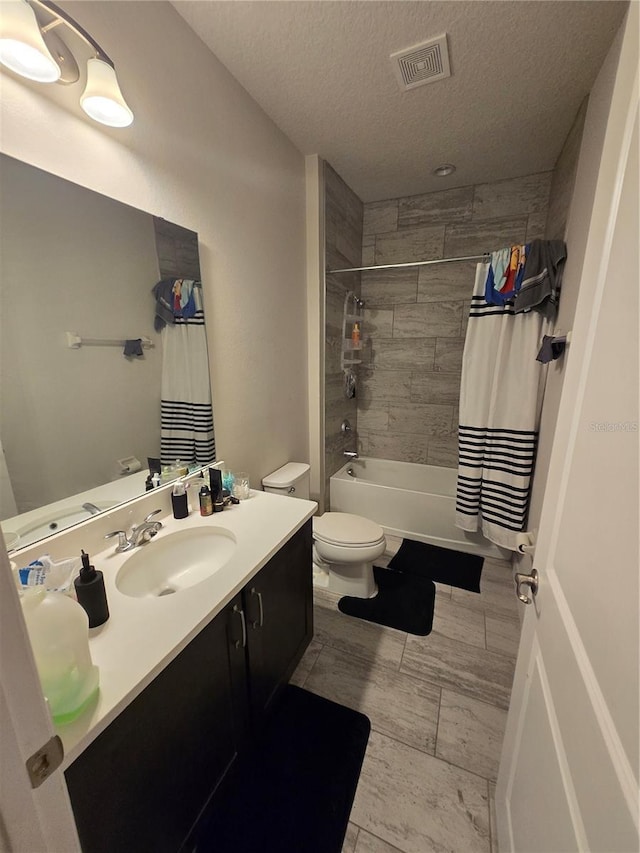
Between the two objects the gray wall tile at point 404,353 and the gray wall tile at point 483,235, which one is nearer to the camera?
the gray wall tile at point 483,235

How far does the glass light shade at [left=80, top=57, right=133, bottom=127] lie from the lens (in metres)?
0.93

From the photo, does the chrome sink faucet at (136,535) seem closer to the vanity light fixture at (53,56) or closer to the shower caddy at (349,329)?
the vanity light fixture at (53,56)

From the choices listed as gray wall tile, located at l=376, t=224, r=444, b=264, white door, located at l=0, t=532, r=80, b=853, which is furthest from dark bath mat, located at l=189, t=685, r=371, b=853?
gray wall tile, located at l=376, t=224, r=444, b=264

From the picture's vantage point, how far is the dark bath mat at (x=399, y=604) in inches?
72.9

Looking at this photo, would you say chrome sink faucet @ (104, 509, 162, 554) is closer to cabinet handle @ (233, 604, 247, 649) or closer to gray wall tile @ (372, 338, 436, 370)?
cabinet handle @ (233, 604, 247, 649)

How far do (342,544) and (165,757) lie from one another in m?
1.20

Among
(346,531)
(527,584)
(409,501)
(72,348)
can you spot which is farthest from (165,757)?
(409,501)

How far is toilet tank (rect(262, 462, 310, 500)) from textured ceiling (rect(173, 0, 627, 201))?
199 centimetres

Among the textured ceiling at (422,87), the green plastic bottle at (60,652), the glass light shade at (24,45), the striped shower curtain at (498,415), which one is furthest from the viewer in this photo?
the striped shower curtain at (498,415)

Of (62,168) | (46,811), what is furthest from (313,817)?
(62,168)

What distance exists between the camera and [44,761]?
0.44m

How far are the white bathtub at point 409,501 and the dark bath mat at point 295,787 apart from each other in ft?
4.75

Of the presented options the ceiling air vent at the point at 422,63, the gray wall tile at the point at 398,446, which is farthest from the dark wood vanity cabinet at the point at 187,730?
the ceiling air vent at the point at 422,63

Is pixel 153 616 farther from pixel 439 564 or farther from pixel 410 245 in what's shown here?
pixel 410 245
